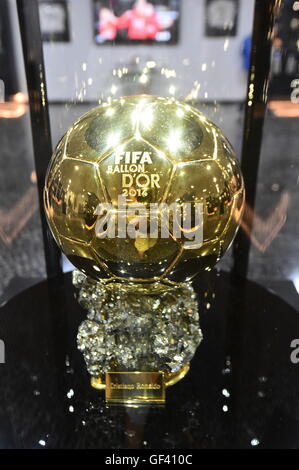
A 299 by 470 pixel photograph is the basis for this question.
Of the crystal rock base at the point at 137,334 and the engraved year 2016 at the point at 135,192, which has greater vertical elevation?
the engraved year 2016 at the point at 135,192

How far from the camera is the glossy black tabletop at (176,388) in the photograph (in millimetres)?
949

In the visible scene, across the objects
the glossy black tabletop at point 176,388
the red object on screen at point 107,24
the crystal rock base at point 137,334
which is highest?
the red object on screen at point 107,24

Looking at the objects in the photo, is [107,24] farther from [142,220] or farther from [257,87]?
[142,220]

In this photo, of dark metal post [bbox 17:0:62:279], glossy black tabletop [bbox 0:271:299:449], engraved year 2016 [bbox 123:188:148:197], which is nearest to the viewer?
engraved year 2016 [bbox 123:188:148:197]

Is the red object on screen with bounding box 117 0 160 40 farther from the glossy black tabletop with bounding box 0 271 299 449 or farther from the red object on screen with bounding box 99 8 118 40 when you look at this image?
the glossy black tabletop with bounding box 0 271 299 449

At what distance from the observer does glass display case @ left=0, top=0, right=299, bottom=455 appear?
0.85 m

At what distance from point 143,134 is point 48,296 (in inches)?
27.4

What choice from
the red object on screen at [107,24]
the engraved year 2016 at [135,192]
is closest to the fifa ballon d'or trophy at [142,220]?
the engraved year 2016 at [135,192]

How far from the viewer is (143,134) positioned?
84 cm

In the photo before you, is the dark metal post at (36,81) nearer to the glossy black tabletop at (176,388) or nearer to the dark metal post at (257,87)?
the glossy black tabletop at (176,388)

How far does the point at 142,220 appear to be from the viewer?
2.70 feet

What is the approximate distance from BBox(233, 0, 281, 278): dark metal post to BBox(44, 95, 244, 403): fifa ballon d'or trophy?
1.02 feet

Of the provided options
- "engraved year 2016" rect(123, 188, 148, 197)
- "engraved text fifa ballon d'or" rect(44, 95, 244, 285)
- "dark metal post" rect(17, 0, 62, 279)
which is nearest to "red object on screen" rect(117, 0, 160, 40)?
"dark metal post" rect(17, 0, 62, 279)

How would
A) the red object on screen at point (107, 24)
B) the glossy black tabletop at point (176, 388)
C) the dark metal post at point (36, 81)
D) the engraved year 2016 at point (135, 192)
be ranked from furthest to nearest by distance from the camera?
the red object on screen at point (107, 24) → the dark metal post at point (36, 81) → the glossy black tabletop at point (176, 388) → the engraved year 2016 at point (135, 192)
